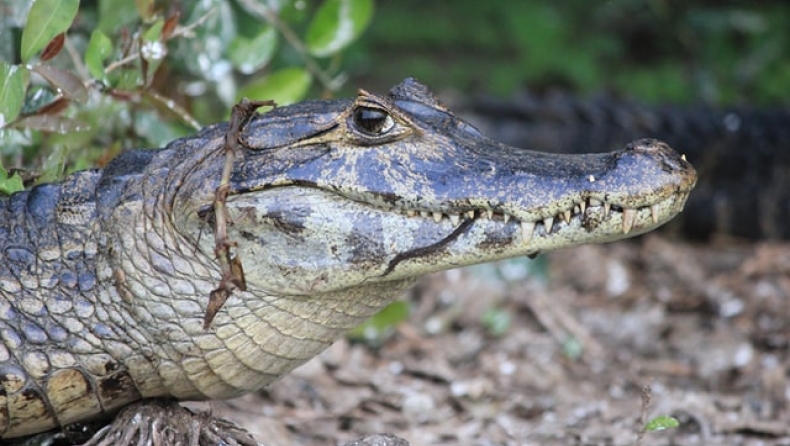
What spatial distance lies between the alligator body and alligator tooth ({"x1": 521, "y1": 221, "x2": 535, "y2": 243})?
334 cm

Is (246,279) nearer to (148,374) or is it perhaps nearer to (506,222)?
(148,374)

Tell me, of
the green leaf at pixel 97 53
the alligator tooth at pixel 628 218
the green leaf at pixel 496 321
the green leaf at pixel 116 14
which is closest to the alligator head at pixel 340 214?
the alligator tooth at pixel 628 218

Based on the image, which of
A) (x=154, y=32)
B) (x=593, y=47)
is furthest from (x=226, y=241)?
(x=593, y=47)

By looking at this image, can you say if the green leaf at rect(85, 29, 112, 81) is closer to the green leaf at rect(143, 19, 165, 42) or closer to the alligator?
the green leaf at rect(143, 19, 165, 42)

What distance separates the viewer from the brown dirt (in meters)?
3.82

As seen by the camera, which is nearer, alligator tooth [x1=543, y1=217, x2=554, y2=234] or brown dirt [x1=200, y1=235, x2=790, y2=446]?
alligator tooth [x1=543, y1=217, x2=554, y2=234]

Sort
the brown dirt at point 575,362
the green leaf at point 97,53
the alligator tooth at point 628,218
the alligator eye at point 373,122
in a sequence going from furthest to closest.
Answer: the brown dirt at point 575,362
the green leaf at point 97,53
the alligator eye at point 373,122
the alligator tooth at point 628,218

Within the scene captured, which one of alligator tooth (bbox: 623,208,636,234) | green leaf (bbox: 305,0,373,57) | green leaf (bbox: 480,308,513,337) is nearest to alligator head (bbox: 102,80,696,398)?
alligator tooth (bbox: 623,208,636,234)

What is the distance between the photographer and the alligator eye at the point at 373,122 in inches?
110

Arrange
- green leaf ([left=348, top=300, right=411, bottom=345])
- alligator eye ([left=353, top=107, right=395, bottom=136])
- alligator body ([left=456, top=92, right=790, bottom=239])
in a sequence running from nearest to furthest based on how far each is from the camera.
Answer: alligator eye ([left=353, top=107, right=395, bottom=136]) < green leaf ([left=348, top=300, right=411, bottom=345]) < alligator body ([left=456, top=92, right=790, bottom=239])

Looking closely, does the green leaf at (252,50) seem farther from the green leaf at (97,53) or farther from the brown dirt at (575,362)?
the brown dirt at (575,362)

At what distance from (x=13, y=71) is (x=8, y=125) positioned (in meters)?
0.18

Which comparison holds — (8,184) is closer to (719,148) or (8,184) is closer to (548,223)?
(548,223)

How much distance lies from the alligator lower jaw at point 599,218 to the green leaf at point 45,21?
4.03 ft
